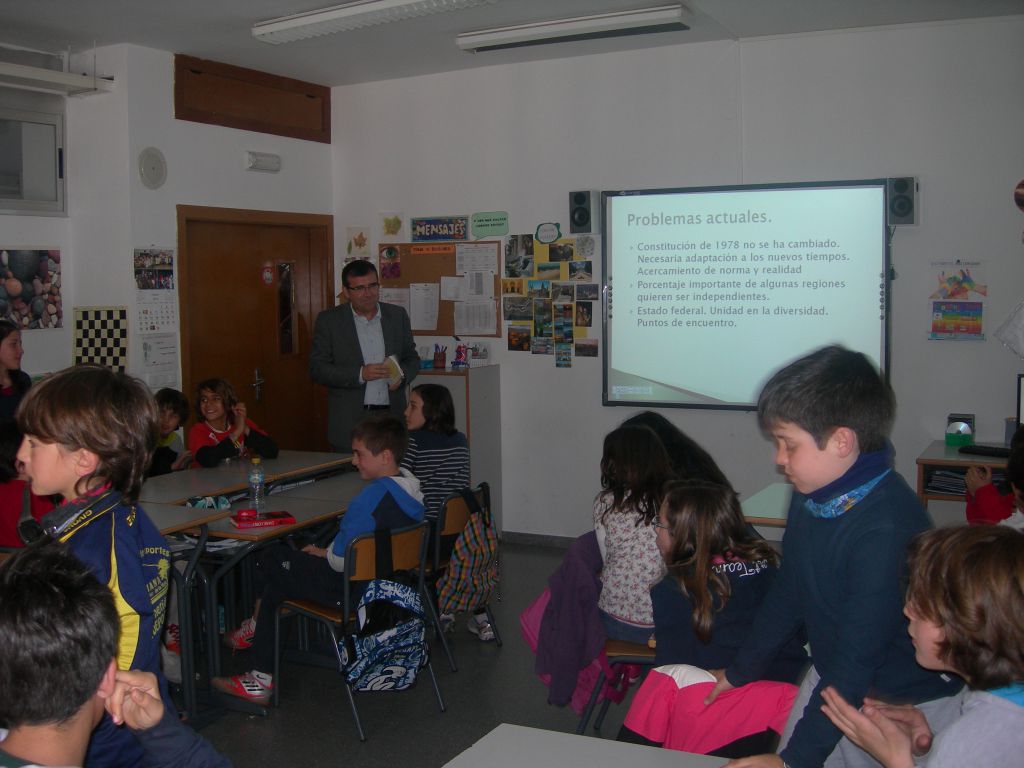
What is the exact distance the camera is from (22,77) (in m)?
5.24

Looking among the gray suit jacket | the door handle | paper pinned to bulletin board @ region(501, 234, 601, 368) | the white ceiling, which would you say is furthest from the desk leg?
paper pinned to bulletin board @ region(501, 234, 601, 368)

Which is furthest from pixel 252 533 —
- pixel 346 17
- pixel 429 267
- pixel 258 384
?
pixel 429 267

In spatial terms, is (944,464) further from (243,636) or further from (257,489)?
(243,636)

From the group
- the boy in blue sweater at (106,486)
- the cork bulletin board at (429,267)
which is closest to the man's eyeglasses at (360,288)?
the cork bulletin board at (429,267)

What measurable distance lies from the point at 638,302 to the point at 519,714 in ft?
9.49

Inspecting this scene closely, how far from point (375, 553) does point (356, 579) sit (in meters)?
0.11

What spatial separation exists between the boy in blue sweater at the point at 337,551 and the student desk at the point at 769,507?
50.7 inches

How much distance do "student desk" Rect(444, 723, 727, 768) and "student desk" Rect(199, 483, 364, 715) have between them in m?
2.02

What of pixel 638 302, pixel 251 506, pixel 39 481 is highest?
pixel 638 302

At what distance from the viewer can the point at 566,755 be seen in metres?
1.75

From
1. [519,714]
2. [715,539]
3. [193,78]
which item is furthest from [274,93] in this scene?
[715,539]

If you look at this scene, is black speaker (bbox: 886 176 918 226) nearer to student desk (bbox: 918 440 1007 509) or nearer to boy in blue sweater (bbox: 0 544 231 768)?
student desk (bbox: 918 440 1007 509)

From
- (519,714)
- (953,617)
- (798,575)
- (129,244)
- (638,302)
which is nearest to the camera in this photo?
(953,617)

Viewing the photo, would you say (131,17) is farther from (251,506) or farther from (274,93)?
(251,506)
